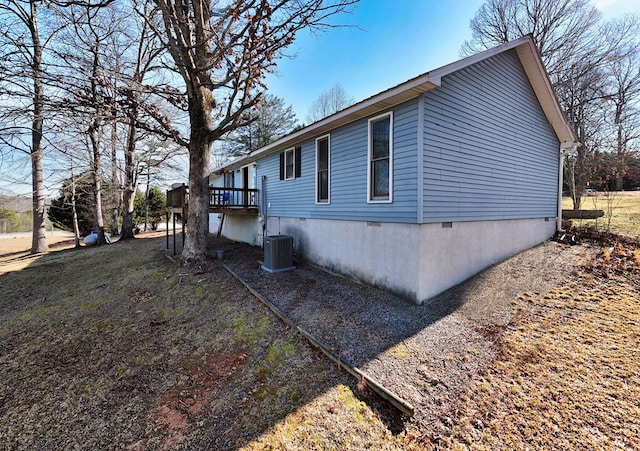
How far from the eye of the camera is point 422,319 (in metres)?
4.68

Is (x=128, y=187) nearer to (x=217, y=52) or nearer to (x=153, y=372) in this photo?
(x=217, y=52)

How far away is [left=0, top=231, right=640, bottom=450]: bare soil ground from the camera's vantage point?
105 inches

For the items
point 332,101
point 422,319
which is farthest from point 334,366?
point 332,101

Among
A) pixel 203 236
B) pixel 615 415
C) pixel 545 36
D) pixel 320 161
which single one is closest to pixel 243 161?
pixel 203 236

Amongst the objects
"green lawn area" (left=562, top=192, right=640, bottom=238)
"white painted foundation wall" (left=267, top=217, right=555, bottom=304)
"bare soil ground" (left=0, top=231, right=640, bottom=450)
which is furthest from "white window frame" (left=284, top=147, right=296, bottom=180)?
"green lawn area" (left=562, top=192, right=640, bottom=238)

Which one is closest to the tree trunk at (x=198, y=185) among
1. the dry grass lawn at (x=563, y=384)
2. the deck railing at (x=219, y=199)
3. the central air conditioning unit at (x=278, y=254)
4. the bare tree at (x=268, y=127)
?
the deck railing at (x=219, y=199)

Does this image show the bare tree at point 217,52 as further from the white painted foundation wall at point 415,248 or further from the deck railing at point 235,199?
the white painted foundation wall at point 415,248

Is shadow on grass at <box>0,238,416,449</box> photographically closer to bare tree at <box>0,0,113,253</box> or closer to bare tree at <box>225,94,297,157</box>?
bare tree at <box>0,0,113,253</box>

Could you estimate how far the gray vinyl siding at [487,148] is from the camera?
5.36 meters

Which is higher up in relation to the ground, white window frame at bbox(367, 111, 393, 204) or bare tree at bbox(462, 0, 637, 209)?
bare tree at bbox(462, 0, 637, 209)

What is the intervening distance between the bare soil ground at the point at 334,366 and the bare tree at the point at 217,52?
11.4 ft

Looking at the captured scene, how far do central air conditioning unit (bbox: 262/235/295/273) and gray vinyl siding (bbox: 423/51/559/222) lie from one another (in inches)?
161

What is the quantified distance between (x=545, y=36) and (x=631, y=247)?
1153cm

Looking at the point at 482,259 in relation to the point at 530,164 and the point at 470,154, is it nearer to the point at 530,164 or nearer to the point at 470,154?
the point at 470,154
